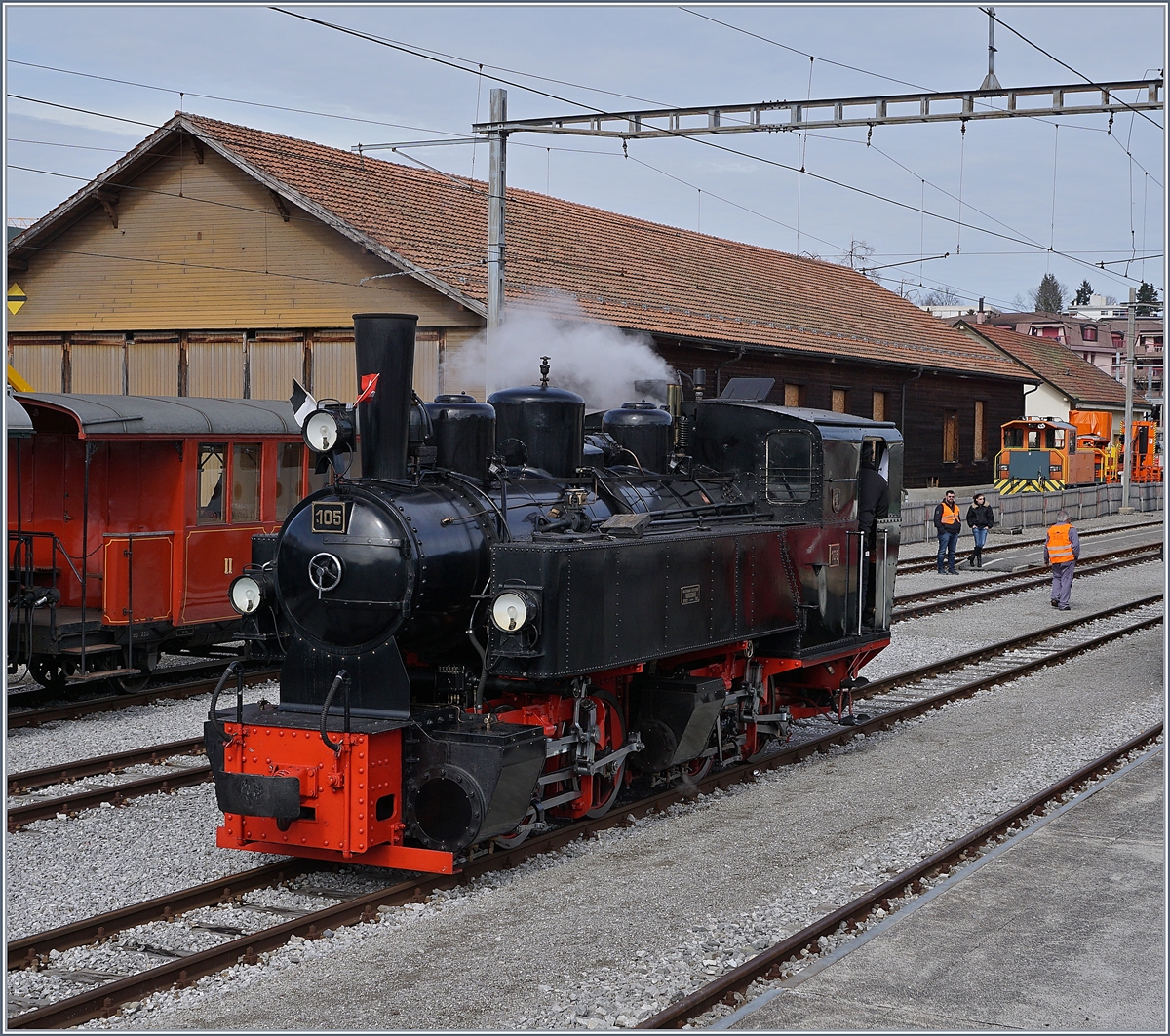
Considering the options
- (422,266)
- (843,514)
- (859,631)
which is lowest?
(859,631)

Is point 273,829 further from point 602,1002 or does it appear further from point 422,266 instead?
point 422,266

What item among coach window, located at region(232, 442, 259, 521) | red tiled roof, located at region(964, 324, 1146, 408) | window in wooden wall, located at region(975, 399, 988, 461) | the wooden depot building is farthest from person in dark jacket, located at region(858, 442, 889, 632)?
red tiled roof, located at region(964, 324, 1146, 408)

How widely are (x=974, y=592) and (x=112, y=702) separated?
14.1 metres

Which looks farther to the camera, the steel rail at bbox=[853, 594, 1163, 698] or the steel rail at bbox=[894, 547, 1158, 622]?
the steel rail at bbox=[894, 547, 1158, 622]

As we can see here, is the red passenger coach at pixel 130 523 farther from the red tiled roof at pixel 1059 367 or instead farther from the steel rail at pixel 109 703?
the red tiled roof at pixel 1059 367

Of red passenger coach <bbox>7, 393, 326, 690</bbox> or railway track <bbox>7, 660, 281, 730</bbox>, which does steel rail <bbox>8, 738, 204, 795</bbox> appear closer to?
railway track <bbox>7, 660, 281, 730</bbox>

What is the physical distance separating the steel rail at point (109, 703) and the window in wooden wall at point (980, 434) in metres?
29.1

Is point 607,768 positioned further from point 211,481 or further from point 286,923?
point 211,481

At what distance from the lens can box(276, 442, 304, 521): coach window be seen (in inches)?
556

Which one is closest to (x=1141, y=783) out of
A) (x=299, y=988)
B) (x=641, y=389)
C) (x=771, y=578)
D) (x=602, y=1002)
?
(x=771, y=578)

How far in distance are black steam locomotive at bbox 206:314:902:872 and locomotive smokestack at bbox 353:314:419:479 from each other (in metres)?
0.01

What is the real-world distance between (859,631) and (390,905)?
209 inches

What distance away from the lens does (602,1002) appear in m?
5.55

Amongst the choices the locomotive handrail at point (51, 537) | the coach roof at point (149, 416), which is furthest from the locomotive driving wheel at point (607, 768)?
the coach roof at point (149, 416)
